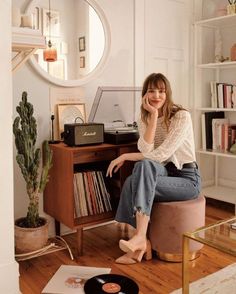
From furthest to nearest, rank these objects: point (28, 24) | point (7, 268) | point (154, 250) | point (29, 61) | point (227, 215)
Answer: point (227, 215)
point (29, 61)
point (154, 250)
point (28, 24)
point (7, 268)

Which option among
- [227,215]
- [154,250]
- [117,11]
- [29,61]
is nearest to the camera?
[154,250]

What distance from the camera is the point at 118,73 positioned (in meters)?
2.87

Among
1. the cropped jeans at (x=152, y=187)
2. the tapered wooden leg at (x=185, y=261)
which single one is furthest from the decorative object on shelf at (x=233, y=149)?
the tapered wooden leg at (x=185, y=261)

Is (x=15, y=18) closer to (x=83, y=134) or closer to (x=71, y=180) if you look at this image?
(x=83, y=134)

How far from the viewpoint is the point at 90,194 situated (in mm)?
2416

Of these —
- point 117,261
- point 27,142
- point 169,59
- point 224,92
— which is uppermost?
point 169,59

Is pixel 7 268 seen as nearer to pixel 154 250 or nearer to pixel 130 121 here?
pixel 154 250

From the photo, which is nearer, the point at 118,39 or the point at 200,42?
the point at 118,39

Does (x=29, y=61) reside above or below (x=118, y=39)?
below

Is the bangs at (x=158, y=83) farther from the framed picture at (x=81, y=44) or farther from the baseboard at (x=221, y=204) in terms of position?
the baseboard at (x=221, y=204)

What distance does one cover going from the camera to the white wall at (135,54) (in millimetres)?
2482

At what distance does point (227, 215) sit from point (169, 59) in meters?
1.41

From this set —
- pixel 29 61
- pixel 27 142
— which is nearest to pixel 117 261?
pixel 27 142

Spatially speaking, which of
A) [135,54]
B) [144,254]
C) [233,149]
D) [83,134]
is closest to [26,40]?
[83,134]
